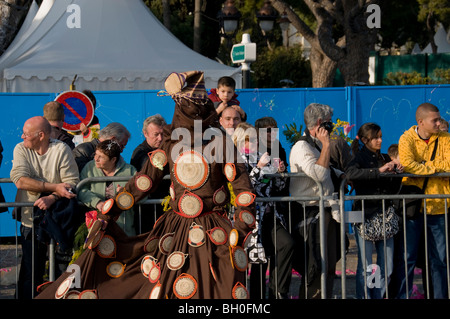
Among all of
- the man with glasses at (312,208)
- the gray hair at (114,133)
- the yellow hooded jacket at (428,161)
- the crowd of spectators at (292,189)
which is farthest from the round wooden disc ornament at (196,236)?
the yellow hooded jacket at (428,161)

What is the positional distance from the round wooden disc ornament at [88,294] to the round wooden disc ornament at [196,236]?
872 mm

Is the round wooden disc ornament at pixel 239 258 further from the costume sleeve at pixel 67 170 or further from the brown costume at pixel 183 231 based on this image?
the costume sleeve at pixel 67 170

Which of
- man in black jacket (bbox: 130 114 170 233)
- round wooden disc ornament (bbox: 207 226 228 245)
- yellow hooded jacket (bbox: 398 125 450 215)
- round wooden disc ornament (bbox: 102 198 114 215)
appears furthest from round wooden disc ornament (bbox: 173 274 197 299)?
yellow hooded jacket (bbox: 398 125 450 215)

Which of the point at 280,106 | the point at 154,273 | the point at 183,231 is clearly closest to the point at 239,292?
the point at 183,231

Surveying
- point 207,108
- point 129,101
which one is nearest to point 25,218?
point 207,108

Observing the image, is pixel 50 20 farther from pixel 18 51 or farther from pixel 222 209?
pixel 222 209

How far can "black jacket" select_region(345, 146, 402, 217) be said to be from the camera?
7.08m

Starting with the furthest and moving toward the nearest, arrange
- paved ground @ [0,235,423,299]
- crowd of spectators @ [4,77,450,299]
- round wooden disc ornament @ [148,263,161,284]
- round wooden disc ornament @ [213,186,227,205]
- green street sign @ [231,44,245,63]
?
green street sign @ [231,44,245,63] < paved ground @ [0,235,423,299] < crowd of spectators @ [4,77,450,299] < round wooden disc ornament @ [148,263,161,284] < round wooden disc ornament @ [213,186,227,205]

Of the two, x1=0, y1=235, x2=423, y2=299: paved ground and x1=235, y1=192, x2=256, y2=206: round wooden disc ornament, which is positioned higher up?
x1=235, y1=192, x2=256, y2=206: round wooden disc ornament

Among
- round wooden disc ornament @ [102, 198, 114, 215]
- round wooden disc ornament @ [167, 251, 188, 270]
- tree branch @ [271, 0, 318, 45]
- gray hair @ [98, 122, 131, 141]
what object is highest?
tree branch @ [271, 0, 318, 45]

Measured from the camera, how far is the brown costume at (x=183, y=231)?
5750mm

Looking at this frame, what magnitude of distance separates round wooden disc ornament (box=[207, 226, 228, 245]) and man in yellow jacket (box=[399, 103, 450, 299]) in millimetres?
2080

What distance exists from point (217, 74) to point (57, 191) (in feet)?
29.1

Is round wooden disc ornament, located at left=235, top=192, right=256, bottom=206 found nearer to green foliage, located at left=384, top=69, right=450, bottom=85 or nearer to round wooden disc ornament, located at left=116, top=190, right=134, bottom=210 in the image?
round wooden disc ornament, located at left=116, top=190, right=134, bottom=210
